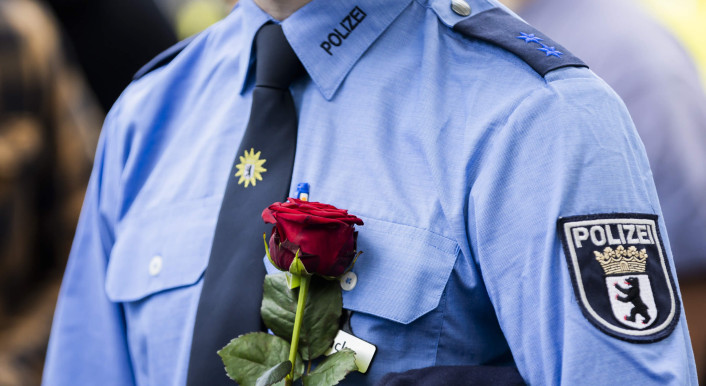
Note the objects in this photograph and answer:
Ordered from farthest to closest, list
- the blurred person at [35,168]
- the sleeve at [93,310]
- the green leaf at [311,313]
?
the blurred person at [35,168]
the sleeve at [93,310]
the green leaf at [311,313]

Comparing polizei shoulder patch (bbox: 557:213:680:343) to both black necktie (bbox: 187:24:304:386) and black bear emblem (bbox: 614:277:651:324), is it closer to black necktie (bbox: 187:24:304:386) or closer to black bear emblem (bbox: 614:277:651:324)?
black bear emblem (bbox: 614:277:651:324)

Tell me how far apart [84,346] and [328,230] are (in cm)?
56

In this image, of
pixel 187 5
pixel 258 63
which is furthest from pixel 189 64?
pixel 187 5

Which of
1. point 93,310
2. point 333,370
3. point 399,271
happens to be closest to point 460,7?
point 399,271

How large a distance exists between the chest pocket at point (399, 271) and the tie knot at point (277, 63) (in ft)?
0.85

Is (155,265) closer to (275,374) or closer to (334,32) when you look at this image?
(275,374)

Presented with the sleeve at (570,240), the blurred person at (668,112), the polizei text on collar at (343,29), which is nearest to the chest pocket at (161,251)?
the polizei text on collar at (343,29)

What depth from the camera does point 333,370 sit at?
0.92 m

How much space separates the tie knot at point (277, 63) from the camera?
44.1 inches

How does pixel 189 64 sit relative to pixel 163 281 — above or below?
above

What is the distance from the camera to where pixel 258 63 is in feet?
3.76

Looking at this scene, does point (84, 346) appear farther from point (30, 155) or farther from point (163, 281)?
point (30, 155)

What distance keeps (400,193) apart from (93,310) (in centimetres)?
57

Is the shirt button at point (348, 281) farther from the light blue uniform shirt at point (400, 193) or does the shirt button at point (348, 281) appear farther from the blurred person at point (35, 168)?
the blurred person at point (35, 168)
